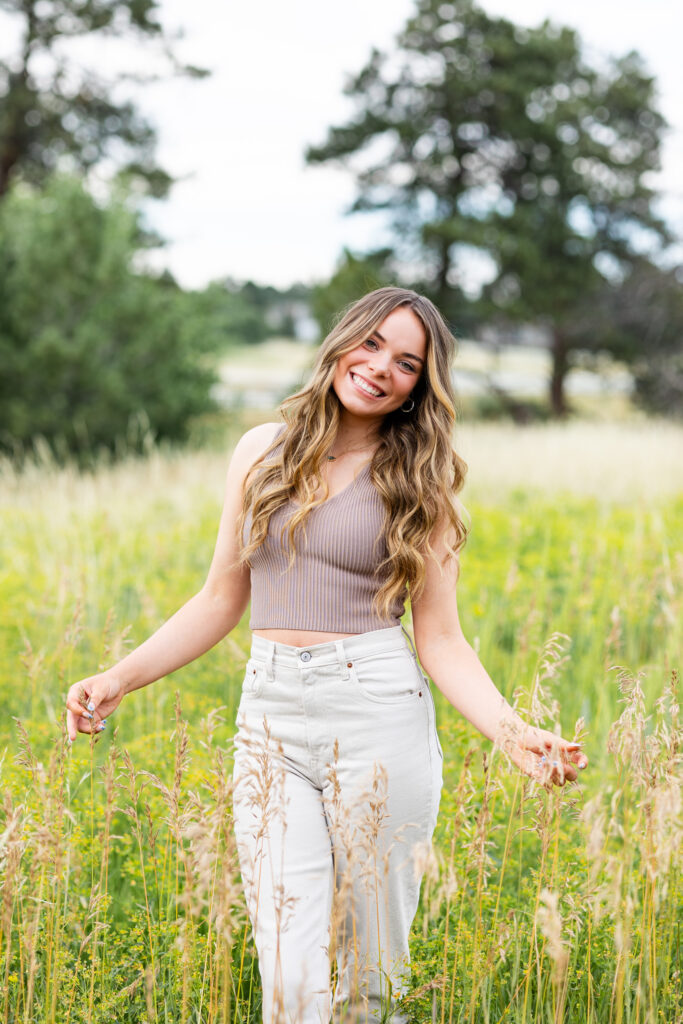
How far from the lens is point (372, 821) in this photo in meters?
1.62

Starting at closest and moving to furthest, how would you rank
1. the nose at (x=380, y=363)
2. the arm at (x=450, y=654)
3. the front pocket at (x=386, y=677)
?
1. the front pocket at (x=386, y=677)
2. the arm at (x=450, y=654)
3. the nose at (x=380, y=363)

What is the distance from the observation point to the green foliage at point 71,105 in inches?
605

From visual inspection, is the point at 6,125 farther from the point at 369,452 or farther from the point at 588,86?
the point at 369,452

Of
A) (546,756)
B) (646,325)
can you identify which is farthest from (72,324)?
(646,325)

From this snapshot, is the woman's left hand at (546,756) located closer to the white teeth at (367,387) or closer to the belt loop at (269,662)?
the belt loop at (269,662)

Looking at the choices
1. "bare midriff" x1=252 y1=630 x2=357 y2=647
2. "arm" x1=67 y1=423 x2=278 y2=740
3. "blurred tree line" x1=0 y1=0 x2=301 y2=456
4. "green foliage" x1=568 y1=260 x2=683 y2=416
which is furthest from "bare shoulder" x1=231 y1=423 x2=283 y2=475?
"green foliage" x1=568 y1=260 x2=683 y2=416

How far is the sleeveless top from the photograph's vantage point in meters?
2.07

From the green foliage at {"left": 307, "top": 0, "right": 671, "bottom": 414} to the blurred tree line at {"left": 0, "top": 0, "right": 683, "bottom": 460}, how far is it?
1.5 inches

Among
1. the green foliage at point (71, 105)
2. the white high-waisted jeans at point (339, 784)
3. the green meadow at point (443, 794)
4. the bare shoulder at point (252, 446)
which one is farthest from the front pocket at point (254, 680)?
the green foliage at point (71, 105)

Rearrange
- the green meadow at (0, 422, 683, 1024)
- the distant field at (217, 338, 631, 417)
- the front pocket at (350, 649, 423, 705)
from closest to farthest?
the green meadow at (0, 422, 683, 1024) < the front pocket at (350, 649, 423, 705) < the distant field at (217, 338, 631, 417)

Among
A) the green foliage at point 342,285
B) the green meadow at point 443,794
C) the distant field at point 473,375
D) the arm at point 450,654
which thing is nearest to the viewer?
the green meadow at point 443,794

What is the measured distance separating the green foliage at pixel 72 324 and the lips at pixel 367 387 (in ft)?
31.2

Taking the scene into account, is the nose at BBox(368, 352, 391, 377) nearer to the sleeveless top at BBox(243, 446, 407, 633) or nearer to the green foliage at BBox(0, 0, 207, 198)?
the sleeveless top at BBox(243, 446, 407, 633)

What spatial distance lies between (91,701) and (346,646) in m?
0.60
